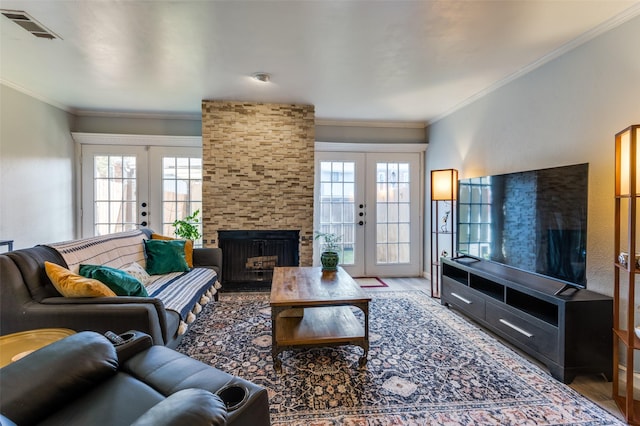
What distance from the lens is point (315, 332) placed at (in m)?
2.24

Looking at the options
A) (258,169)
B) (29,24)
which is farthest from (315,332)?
(29,24)

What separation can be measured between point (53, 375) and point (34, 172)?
3672 mm

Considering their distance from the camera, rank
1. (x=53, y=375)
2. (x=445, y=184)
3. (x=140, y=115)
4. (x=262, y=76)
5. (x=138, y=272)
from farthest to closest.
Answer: (x=140, y=115) < (x=445, y=184) < (x=262, y=76) < (x=138, y=272) < (x=53, y=375)

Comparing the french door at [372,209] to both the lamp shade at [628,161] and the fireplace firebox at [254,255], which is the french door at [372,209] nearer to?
the fireplace firebox at [254,255]

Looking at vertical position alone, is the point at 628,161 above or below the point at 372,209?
above

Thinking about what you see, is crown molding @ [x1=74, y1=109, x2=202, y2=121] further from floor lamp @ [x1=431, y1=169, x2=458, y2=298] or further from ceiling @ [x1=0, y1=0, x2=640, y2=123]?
floor lamp @ [x1=431, y1=169, x2=458, y2=298]

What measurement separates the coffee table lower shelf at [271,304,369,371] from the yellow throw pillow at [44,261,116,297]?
3.58 ft

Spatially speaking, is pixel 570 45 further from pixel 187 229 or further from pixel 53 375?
pixel 187 229

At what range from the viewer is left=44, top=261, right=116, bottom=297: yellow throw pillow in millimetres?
1827

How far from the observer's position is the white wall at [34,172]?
10.7 ft

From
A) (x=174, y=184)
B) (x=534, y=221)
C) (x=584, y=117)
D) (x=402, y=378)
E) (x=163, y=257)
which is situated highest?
(x=584, y=117)

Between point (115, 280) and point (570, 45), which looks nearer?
point (115, 280)

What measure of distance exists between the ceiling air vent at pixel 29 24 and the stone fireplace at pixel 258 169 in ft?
5.61

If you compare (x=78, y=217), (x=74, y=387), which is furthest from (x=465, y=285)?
(x=78, y=217)
